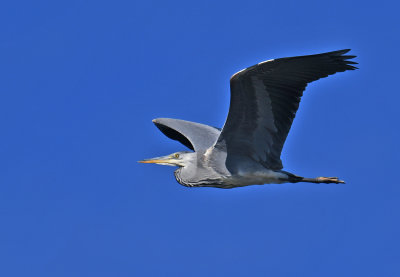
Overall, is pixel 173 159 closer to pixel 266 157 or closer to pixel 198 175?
pixel 198 175

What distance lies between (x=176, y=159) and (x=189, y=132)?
5.74ft

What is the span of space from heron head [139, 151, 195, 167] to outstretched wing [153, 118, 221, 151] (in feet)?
2.97

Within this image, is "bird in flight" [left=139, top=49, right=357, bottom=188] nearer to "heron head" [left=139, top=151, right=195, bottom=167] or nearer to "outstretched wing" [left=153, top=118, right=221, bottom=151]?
"heron head" [left=139, top=151, right=195, bottom=167]

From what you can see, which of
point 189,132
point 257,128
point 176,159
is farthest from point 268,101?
point 189,132

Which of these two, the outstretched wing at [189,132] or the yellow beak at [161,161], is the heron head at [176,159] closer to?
the yellow beak at [161,161]

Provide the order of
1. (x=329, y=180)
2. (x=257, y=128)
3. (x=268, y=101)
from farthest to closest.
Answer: (x=329, y=180)
(x=257, y=128)
(x=268, y=101)

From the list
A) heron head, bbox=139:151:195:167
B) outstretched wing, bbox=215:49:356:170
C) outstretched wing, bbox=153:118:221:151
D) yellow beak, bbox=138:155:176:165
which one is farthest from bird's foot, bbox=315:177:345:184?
yellow beak, bbox=138:155:176:165

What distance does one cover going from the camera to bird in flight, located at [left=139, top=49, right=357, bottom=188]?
1184 centimetres

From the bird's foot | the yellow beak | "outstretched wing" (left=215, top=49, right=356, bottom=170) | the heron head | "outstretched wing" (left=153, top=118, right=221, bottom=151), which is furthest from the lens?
"outstretched wing" (left=153, top=118, right=221, bottom=151)

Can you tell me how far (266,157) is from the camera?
43.4 feet

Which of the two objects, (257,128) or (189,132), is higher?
(189,132)

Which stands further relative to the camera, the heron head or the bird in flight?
the heron head

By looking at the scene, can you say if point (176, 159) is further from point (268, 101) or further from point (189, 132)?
point (268, 101)

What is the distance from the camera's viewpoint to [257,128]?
12766 millimetres
